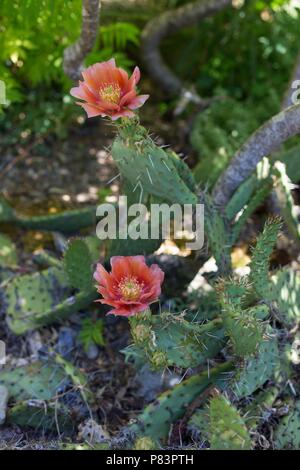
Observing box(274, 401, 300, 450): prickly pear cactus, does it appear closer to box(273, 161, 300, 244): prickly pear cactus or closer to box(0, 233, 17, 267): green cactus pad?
Result: box(273, 161, 300, 244): prickly pear cactus

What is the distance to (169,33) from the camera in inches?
159

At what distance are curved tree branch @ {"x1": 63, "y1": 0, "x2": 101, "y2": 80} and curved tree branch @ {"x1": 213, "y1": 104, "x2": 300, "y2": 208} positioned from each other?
0.69 m

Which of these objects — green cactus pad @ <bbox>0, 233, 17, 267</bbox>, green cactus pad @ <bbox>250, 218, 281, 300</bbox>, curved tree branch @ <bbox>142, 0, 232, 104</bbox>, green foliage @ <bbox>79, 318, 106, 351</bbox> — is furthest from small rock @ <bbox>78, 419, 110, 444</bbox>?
curved tree branch @ <bbox>142, 0, 232, 104</bbox>

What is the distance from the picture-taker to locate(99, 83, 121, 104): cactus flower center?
6.80ft

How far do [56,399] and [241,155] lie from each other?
40.4 inches

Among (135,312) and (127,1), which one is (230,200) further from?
(127,1)

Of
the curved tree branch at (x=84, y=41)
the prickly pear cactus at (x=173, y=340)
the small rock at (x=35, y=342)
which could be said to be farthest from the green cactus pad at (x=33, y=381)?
the curved tree branch at (x=84, y=41)

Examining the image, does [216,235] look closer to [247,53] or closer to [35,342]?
[35,342]

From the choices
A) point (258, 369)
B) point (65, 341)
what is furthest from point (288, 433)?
point (65, 341)

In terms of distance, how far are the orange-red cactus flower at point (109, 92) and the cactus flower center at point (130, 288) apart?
44 centimetres

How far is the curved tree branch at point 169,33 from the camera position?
12.5 feet

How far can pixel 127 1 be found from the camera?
4242 millimetres
